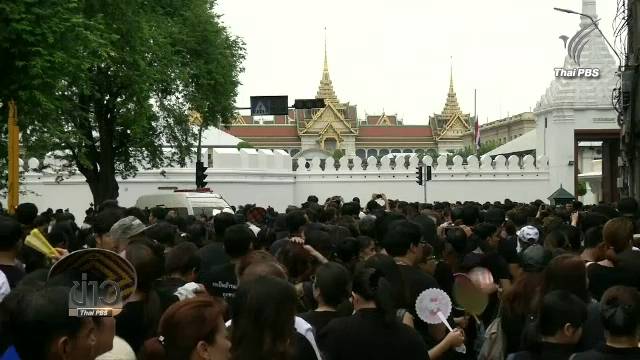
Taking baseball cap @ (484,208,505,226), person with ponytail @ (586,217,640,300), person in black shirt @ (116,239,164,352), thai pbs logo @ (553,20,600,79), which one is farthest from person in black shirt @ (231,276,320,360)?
thai pbs logo @ (553,20,600,79)

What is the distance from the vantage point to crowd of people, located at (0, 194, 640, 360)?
431 centimetres

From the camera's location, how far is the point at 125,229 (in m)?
8.78

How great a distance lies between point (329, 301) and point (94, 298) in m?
2.37

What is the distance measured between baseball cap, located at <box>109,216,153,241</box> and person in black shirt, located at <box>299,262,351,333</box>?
3132mm

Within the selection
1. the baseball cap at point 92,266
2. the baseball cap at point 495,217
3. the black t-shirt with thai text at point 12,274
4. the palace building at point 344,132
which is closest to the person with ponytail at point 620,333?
the baseball cap at point 92,266

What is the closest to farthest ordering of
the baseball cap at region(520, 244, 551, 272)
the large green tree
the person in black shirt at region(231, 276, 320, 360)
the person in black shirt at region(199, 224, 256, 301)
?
the person in black shirt at region(231, 276, 320, 360)
the baseball cap at region(520, 244, 551, 272)
the person in black shirt at region(199, 224, 256, 301)
the large green tree

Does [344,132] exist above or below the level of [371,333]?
above

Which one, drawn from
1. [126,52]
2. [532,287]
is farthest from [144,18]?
[532,287]

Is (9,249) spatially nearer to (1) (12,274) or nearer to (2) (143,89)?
(1) (12,274)

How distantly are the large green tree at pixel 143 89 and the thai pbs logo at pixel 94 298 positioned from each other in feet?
66.2

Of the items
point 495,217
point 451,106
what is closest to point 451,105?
point 451,106

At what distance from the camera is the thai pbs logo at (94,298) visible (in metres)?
3.65

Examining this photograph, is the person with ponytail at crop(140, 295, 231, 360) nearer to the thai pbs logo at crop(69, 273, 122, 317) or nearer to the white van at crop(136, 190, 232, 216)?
the thai pbs logo at crop(69, 273, 122, 317)

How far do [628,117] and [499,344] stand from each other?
2244 centimetres
